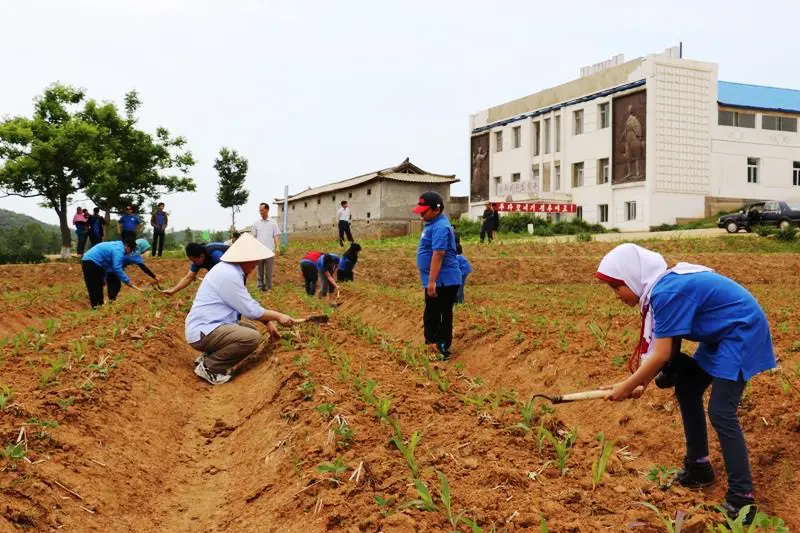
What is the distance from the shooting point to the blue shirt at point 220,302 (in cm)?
719

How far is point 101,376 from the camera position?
581cm

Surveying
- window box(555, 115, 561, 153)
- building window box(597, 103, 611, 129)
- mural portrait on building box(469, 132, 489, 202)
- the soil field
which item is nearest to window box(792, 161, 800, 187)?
building window box(597, 103, 611, 129)

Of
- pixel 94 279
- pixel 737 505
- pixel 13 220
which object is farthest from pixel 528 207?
pixel 13 220

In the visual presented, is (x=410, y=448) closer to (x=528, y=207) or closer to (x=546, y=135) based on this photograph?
(x=528, y=207)

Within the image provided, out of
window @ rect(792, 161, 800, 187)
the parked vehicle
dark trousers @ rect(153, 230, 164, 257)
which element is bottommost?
dark trousers @ rect(153, 230, 164, 257)

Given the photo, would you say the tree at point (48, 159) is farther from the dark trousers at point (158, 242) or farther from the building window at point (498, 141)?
the building window at point (498, 141)

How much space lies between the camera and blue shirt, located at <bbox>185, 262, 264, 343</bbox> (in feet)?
23.6

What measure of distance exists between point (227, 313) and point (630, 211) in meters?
30.6

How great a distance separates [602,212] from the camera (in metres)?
36.8

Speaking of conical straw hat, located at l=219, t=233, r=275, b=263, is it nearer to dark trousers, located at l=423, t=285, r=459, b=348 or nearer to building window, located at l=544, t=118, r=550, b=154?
dark trousers, located at l=423, t=285, r=459, b=348

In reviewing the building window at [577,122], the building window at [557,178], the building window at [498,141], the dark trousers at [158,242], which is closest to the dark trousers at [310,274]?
the dark trousers at [158,242]

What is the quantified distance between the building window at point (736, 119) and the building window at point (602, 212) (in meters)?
6.72

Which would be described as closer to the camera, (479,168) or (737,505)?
(737,505)

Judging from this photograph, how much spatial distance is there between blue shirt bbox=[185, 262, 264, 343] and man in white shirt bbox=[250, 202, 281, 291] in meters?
7.30
